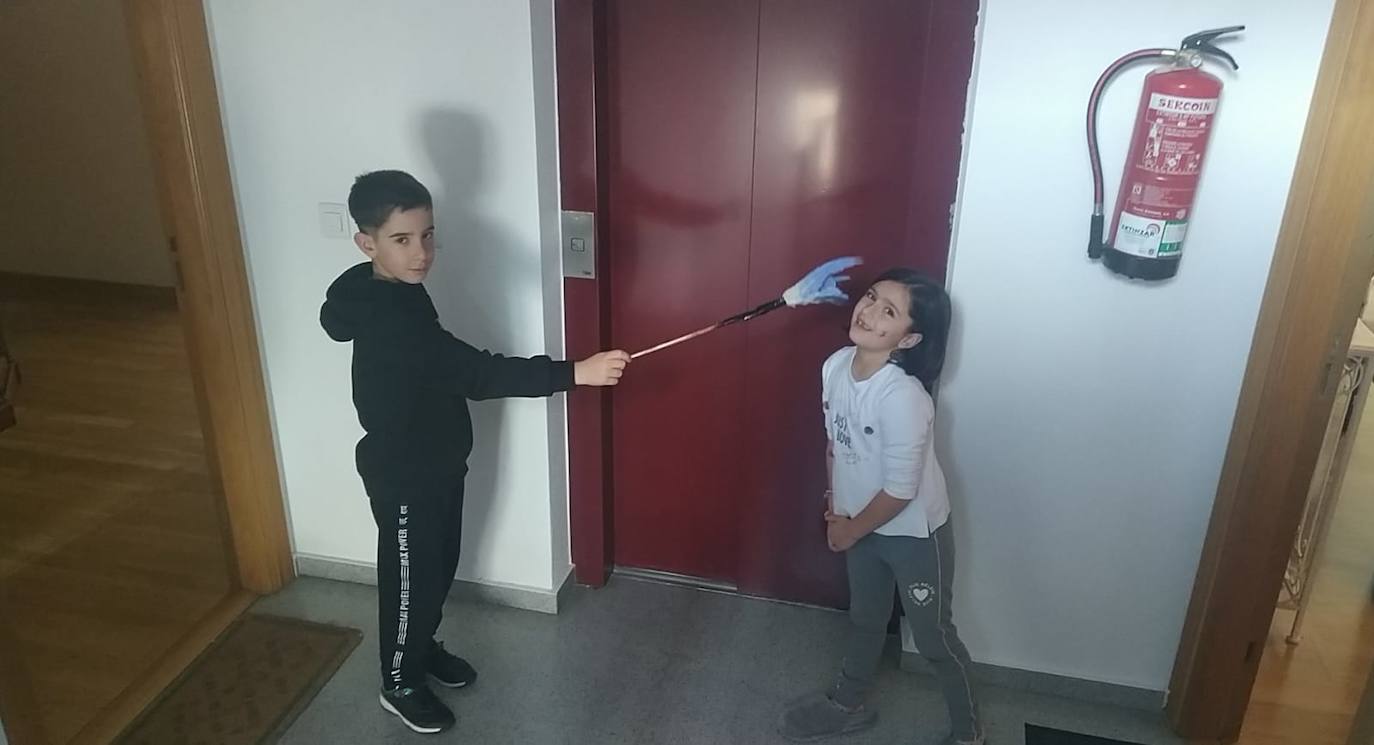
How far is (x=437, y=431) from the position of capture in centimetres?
202

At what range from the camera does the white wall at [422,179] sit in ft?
6.90

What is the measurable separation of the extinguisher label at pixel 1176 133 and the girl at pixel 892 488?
439mm

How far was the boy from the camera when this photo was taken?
187cm

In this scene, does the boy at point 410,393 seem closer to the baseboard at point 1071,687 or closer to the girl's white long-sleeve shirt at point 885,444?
the girl's white long-sleeve shirt at point 885,444

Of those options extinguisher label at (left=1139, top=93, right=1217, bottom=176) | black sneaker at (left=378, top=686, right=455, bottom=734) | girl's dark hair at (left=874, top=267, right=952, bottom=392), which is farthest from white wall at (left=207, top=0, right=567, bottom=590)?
extinguisher label at (left=1139, top=93, right=1217, bottom=176)

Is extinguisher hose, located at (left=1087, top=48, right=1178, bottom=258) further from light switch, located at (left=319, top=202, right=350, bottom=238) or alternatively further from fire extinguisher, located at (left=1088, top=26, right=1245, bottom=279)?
light switch, located at (left=319, top=202, right=350, bottom=238)

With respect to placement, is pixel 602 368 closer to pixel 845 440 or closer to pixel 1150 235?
pixel 845 440

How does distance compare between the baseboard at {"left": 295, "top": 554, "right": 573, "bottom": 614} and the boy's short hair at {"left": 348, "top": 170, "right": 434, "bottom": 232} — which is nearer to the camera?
the boy's short hair at {"left": 348, "top": 170, "right": 434, "bottom": 232}

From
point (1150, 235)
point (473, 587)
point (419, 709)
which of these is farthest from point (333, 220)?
point (1150, 235)

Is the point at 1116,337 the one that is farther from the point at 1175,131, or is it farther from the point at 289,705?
the point at 289,705

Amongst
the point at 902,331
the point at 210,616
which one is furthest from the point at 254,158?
the point at 902,331

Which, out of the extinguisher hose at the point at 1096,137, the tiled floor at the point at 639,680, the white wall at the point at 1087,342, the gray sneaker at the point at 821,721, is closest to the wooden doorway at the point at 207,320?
the tiled floor at the point at 639,680

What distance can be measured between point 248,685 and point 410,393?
36.6 inches

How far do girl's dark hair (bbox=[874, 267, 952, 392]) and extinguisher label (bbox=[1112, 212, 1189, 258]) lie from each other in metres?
0.34
